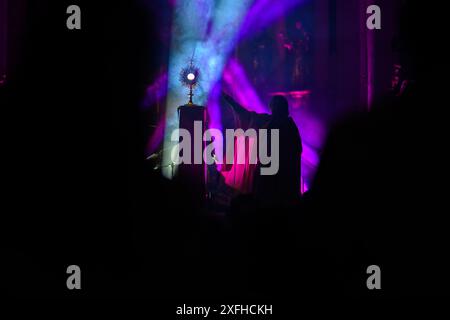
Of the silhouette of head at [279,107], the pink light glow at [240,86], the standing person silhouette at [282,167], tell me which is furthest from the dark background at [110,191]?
the pink light glow at [240,86]

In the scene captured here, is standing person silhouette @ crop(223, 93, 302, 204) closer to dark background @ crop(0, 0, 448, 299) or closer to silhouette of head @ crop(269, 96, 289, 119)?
silhouette of head @ crop(269, 96, 289, 119)

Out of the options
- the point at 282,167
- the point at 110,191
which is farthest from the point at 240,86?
the point at 110,191

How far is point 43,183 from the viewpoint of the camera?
495cm

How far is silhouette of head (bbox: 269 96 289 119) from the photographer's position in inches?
206

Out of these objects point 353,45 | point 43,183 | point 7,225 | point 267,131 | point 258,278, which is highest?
point 353,45

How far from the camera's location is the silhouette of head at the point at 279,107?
524cm

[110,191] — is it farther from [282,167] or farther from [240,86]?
[240,86]

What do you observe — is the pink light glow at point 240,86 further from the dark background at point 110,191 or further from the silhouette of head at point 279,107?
the silhouette of head at point 279,107

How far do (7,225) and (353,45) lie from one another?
5.44m

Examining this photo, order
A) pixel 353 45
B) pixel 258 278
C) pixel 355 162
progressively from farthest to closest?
pixel 353 45
pixel 355 162
pixel 258 278

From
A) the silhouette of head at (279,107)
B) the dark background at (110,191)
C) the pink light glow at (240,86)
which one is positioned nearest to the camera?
the dark background at (110,191)

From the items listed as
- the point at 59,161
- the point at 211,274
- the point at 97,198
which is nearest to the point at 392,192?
the point at 211,274

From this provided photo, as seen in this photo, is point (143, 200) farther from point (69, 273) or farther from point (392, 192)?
point (392, 192)

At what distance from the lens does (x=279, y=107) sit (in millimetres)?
5250
